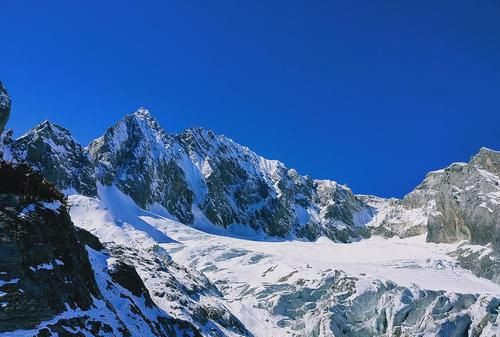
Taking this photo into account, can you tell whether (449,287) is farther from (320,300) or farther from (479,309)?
(479,309)

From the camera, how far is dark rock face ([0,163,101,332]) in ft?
130

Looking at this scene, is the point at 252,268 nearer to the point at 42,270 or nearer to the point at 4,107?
the point at 4,107

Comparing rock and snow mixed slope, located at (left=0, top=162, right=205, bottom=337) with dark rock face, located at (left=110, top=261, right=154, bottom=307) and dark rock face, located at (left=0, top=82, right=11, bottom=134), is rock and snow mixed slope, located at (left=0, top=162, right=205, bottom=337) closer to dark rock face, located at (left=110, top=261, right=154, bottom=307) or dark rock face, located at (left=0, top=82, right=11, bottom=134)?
dark rock face, located at (left=110, top=261, right=154, bottom=307)

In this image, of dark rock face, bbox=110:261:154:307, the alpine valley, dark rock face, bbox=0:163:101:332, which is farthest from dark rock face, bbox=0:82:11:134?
dark rock face, bbox=0:163:101:332

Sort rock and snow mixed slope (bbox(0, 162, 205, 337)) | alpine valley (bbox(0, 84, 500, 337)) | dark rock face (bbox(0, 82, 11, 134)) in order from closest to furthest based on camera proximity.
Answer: rock and snow mixed slope (bbox(0, 162, 205, 337)), alpine valley (bbox(0, 84, 500, 337)), dark rock face (bbox(0, 82, 11, 134))

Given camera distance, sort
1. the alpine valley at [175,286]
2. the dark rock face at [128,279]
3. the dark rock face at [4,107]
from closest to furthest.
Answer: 1. the alpine valley at [175,286]
2. the dark rock face at [128,279]
3. the dark rock face at [4,107]

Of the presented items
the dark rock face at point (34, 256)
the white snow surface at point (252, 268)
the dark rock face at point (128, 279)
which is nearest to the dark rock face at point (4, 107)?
the white snow surface at point (252, 268)

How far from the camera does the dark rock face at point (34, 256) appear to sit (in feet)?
130

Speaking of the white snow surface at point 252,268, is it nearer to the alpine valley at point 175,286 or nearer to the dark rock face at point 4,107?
the alpine valley at point 175,286

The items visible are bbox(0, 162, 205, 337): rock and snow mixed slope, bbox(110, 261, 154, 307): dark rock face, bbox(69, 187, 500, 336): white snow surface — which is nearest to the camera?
bbox(0, 162, 205, 337): rock and snow mixed slope

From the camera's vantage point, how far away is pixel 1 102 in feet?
437

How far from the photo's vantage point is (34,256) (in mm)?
42406

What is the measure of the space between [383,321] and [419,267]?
8237 cm

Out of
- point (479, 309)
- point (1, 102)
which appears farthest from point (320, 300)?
point (1, 102)
